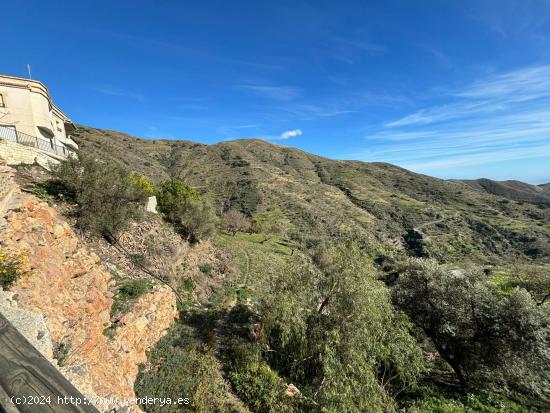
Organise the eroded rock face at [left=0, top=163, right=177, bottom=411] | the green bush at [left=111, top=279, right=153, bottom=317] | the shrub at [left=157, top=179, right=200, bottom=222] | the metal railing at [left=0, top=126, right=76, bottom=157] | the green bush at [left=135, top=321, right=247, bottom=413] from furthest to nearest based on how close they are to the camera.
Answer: the shrub at [left=157, top=179, right=200, bottom=222], the metal railing at [left=0, top=126, right=76, bottom=157], the green bush at [left=111, top=279, right=153, bottom=317], the green bush at [left=135, top=321, right=247, bottom=413], the eroded rock face at [left=0, top=163, right=177, bottom=411]

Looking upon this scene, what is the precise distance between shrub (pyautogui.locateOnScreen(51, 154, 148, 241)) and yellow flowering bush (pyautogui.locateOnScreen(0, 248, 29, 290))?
6576mm

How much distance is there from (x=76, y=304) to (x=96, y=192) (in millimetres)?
7444

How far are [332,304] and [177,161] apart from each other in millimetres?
154925

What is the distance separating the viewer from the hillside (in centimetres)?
9169

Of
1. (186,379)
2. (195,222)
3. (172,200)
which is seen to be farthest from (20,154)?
(186,379)

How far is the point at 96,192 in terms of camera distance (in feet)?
56.5

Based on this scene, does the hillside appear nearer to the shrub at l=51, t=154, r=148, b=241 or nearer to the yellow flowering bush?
the shrub at l=51, t=154, r=148, b=241

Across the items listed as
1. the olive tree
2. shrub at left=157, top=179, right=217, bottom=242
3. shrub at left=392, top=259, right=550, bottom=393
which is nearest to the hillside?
shrub at left=157, top=179, right=217, bottom=242

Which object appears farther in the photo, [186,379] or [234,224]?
[234,224]

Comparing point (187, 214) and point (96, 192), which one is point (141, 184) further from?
point (96, 192)

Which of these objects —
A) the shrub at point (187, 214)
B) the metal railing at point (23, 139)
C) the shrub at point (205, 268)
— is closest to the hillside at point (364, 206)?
the metal railing at point (23, 139)

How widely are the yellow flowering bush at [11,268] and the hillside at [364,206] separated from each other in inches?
2396

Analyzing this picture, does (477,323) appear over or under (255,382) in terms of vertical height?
under

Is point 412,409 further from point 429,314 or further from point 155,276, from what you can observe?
point 155,276
